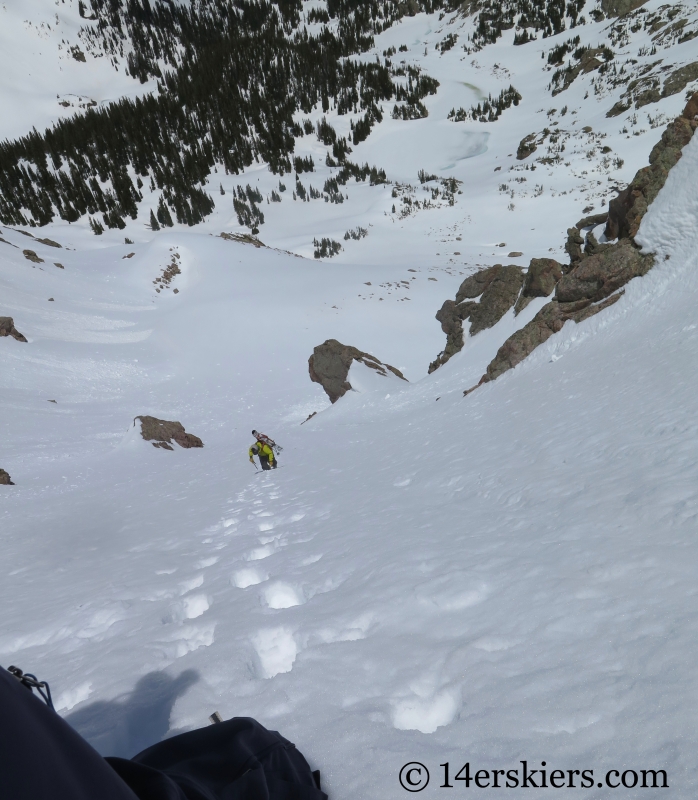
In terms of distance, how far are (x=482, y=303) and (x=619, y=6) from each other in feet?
248

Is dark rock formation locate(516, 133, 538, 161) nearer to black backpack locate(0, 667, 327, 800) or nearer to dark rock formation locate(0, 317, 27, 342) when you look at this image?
dark rock formation locate(0, 317, 27, 342)

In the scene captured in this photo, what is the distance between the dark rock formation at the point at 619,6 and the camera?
2309 inches

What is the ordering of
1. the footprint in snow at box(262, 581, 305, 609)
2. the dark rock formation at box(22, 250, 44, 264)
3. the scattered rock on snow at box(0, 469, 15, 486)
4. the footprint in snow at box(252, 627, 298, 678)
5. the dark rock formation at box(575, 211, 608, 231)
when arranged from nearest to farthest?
the footprint in snow at box(252, 627, 298, 678), the footprint in snow at box(262, 581, 305, 609), the scattered rock on snow at box(0, 469, 15, 486), the dark rock formation at box(575, 211, 608, 231), the dark rock formation at box(22, 250, 44, 264)

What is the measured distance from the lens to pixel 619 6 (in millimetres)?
60688

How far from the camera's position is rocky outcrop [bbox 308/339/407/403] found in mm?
17172

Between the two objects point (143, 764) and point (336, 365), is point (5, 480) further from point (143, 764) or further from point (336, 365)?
point (336, 365)

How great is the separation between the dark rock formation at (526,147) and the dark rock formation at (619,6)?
30749mm

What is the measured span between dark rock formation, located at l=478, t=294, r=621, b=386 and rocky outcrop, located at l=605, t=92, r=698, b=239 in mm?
1904

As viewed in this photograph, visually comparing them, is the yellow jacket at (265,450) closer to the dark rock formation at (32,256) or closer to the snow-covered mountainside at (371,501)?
the snow-covered mountainside at (371,501)

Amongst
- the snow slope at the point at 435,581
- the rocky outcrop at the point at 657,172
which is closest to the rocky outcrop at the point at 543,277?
the rocky outcrop at the point at 657,172

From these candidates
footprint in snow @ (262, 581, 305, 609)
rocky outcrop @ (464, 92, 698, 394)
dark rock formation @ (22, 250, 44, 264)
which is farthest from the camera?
dark rock formation @ (22, 250, 44, 264)

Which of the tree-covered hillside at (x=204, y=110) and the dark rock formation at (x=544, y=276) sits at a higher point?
the tree-covered hillside at (x=204, y=110)
